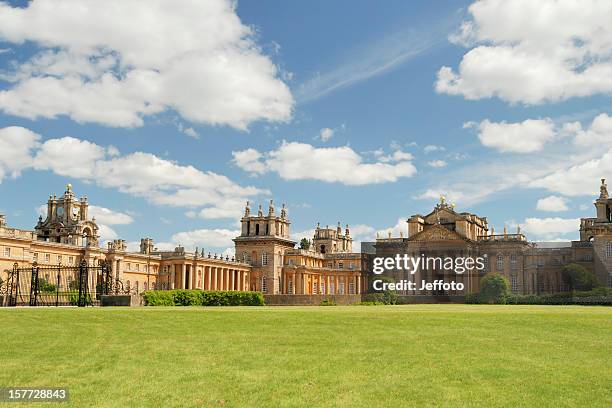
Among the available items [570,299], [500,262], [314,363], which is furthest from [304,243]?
[314,363]

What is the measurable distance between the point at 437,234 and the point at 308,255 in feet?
71.4

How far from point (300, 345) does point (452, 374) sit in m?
5.50

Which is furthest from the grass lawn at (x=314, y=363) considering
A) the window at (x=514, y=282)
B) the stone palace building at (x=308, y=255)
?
the window at (x=514, y=282)

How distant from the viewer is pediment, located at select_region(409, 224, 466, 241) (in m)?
97.7

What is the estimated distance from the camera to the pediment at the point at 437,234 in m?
97.7

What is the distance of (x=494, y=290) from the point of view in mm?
79188

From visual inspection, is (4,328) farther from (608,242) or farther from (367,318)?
(608,242)

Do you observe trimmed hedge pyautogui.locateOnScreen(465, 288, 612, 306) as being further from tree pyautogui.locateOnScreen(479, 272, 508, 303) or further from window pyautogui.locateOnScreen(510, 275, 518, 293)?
window pyautogui.locateOnScreen(510, 275, 518, 293)

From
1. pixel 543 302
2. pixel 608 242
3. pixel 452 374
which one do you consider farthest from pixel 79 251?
pixel 452 374

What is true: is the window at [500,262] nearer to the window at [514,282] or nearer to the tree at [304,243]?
the window at [514,282]

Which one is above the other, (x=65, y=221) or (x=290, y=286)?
(x=65, y=221)

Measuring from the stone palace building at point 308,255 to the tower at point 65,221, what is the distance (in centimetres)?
16

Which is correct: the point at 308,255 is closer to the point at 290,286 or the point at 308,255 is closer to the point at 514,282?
the point at 290,286

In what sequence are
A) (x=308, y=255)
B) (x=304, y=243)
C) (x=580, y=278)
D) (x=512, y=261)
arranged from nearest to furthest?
(x=580, y=278), (x=512, y=261), (x=308, y=255), (x=304, y=243)
